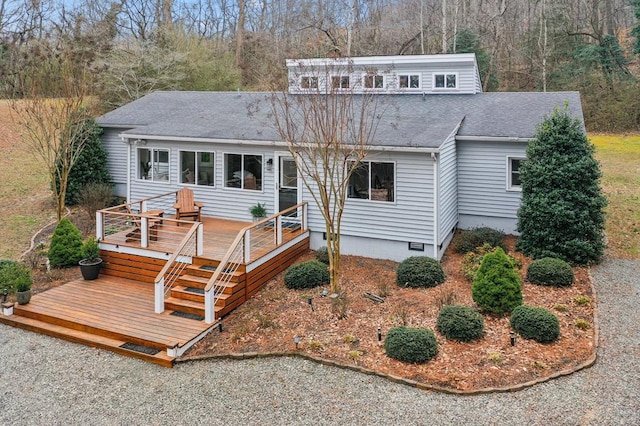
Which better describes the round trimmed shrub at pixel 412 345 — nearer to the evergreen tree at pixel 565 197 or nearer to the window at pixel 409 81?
the evergreen tree at pixel 565 197

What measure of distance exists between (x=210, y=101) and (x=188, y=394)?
14.0 m

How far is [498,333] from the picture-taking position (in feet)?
28.6

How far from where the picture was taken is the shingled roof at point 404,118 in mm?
13398

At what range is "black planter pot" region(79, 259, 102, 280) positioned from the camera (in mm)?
11781

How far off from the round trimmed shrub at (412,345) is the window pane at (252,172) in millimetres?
7204

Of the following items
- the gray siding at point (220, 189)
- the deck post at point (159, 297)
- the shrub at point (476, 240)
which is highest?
the gray siding at point (220, 189)

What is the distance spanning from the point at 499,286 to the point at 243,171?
785 cm

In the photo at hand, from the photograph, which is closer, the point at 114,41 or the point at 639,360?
the point at 639,360

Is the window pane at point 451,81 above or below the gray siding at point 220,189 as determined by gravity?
above

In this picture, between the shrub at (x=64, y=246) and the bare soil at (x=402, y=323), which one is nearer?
the bare soil at (x=402, y=323)

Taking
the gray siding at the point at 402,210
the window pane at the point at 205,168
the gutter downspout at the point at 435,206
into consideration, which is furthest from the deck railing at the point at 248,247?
the gutter downspout at the point at 435,206

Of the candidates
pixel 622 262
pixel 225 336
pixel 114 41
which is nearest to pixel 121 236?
pixel 225 336

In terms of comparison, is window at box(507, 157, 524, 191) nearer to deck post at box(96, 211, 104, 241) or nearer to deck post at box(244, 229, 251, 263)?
deck post at box(244, 229, 251, 263)

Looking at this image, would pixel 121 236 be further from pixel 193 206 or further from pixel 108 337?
pixel 108 337
